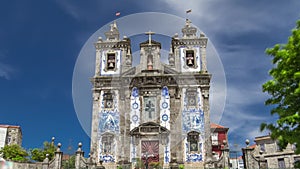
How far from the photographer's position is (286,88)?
11305 mm

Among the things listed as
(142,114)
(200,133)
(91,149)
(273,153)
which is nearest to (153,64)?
(142,114)

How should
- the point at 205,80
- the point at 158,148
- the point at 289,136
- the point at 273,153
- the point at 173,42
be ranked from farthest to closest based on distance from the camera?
1. the point at 273,153
2. the point at 173,42
3. the point at 205,80
4. the point at 158,148
5. the point at 289,136

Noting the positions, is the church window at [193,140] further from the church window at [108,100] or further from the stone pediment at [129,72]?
the stone pediment at [129,72]

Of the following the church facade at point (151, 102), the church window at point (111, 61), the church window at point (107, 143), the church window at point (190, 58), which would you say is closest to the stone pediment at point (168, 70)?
the church facade at point (151, 102)

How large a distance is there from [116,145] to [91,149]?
2104mm

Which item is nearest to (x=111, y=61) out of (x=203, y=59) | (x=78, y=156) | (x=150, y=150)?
(x=203, y=59)

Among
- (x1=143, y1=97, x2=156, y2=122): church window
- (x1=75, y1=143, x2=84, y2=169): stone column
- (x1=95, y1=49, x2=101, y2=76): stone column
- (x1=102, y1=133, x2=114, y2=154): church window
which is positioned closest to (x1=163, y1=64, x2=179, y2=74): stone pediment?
(x1=143, y1=97, x2=156, y2=122): church window

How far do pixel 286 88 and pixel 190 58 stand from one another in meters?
17.2

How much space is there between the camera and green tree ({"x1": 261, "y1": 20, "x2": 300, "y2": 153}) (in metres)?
10.5

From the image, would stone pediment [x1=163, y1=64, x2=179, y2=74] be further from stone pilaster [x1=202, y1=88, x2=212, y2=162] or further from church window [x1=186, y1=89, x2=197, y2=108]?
stone pilaster [x1=202, y1=88, x2=212, y2=162]

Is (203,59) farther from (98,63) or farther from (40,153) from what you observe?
(40,153)

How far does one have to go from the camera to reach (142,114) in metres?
26.2

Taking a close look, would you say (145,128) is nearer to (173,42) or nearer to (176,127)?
(176,127)

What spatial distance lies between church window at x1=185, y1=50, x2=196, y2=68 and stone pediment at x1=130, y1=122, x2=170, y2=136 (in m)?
6.52
